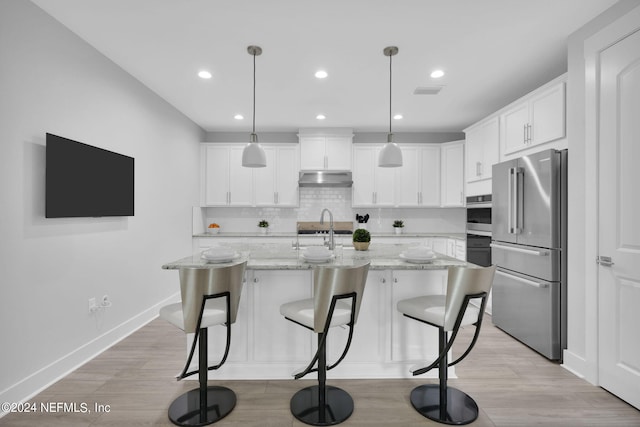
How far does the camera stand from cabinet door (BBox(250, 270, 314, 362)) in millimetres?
2373

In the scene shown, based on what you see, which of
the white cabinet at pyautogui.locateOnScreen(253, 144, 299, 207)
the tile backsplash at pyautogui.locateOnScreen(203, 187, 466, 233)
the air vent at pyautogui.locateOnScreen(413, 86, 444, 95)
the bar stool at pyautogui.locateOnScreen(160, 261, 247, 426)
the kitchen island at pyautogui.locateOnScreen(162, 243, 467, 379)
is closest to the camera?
the bar stool at pyautogui.locateOnScreen(160, 261, 247, 426)

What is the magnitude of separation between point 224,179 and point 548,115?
439 cm

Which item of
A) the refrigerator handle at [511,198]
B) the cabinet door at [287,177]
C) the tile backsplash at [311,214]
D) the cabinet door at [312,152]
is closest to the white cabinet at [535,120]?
the refrigerator handle at [511,198]

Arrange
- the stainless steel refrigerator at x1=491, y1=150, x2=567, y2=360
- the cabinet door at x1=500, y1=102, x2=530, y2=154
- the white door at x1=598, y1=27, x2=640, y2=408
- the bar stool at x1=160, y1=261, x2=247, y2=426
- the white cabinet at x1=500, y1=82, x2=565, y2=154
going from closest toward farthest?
the bar stool at x1=160, y1=261, x2=247, y2=426, the white door at x1=598, y1=27, x2=640, y2=408, the stainless steel refrigerator at x1=491, y1=150, x2=567, y2=360, the white cabinet at x1=500, y1=82, x2=565, y2=154, the cabinet door at x1=500, y1=102, x2=530, y2=154

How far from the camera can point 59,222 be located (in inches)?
95.0

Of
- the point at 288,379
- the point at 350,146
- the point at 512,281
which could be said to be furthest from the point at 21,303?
the point at 350,146

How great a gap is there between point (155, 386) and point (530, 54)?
4082mm

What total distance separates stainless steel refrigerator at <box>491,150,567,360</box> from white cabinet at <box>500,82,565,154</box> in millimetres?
277

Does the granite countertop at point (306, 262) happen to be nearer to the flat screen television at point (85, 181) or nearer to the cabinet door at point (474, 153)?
the flat screen television at point (85, 181)

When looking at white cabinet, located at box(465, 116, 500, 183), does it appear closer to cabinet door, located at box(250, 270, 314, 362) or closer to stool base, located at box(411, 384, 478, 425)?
stool base, located at box(411, 384, 478, 425)

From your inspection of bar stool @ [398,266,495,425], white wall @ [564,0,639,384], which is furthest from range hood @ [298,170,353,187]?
bar stool @ [398,266,495,425]

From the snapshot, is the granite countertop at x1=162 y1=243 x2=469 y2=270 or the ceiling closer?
the granite countertop at x1=162 y1=243 x2=469 y2=270

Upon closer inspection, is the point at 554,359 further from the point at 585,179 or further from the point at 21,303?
the point at 21,303

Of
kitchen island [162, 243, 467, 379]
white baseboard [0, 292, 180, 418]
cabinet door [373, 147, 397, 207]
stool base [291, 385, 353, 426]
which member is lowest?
stool base [291, 385, 353, 426]
